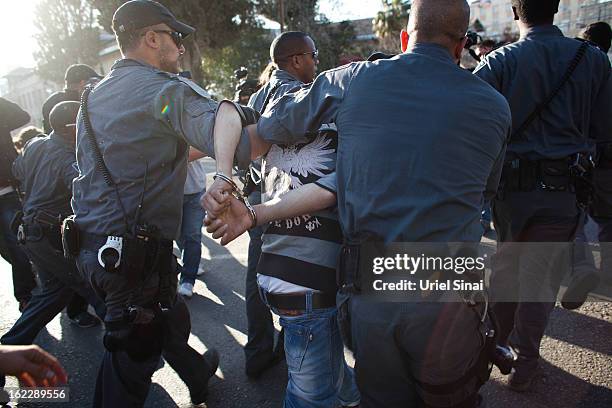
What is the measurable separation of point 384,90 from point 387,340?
85cm

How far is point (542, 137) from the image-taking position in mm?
2512

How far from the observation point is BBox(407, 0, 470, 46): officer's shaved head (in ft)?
5.05

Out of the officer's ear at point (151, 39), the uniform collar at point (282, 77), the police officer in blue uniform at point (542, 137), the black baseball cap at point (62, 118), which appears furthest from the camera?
the black baseball cap at point (62, 118)

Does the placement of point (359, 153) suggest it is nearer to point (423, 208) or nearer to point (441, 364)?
point (423, 208)

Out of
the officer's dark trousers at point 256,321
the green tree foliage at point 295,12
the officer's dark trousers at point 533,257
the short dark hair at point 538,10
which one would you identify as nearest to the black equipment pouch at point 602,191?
the officer's dark trousers at point 533,257

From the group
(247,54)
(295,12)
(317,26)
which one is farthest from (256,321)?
(247,54)

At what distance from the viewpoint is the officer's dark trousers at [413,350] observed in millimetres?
1437

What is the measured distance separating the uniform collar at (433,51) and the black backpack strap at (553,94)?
1.20 m

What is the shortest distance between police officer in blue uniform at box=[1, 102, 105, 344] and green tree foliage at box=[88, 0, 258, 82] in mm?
17898

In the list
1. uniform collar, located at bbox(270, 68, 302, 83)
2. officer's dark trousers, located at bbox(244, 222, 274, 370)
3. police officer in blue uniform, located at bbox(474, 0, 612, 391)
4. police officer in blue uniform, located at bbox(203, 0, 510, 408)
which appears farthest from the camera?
officer's dark trousers, located at bbox(244, 222, 274, 370)

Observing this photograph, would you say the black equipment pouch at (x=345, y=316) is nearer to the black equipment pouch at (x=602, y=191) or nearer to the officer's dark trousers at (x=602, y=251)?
the officer's dark trousers at (x=602, y=251)

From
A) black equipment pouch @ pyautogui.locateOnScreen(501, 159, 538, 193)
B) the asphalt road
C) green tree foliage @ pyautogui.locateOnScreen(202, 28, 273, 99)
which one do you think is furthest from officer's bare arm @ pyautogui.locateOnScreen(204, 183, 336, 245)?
green tree foliage @ pyautogui.locateOnScreen(202, 28, 273, 99)

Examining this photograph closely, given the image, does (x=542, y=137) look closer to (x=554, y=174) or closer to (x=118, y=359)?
(x=554, y=174)

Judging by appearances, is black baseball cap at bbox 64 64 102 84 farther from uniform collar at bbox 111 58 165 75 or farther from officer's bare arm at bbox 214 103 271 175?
officer's bare arm at bbox 214 103 271 175
